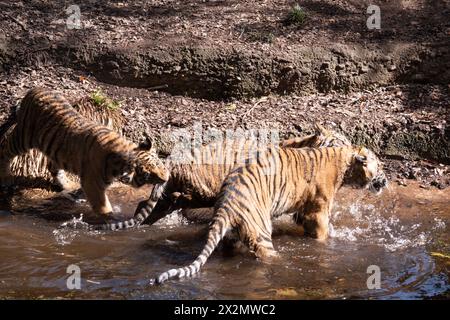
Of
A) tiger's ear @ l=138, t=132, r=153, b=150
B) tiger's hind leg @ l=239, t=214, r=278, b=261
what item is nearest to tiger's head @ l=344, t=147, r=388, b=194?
tiger's hind leg @ l=239, t=214, r=278, b=261

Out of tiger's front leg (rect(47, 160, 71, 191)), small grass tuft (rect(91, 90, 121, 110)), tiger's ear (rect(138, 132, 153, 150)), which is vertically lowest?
tiger's front leg (rect(47, 160, 71, 191))

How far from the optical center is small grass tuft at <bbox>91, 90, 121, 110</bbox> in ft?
26.0

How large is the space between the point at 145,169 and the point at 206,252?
4.74 feet

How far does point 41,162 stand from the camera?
25.8 feet

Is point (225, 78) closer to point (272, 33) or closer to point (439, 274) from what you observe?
point (272, 33)

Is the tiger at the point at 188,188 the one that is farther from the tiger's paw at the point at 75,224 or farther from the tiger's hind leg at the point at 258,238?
the tiger's hind leg at the point at 258,238

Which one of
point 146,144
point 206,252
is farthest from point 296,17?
point 206,252

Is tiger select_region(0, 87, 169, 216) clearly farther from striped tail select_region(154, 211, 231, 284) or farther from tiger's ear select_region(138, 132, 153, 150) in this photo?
striped tail select_region(154, 211, 231, 284)

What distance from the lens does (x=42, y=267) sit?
5.65 m

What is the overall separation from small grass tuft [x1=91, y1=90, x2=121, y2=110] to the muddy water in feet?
3.99

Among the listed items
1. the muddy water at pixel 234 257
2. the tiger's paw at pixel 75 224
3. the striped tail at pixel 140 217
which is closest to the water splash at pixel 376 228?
the muddy water at pixel 234 257

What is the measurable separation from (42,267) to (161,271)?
0.97 metres

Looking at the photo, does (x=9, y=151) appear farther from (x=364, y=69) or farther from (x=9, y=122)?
(x=364, y=69)

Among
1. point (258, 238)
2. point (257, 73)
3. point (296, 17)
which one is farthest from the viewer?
point (296, 17)
